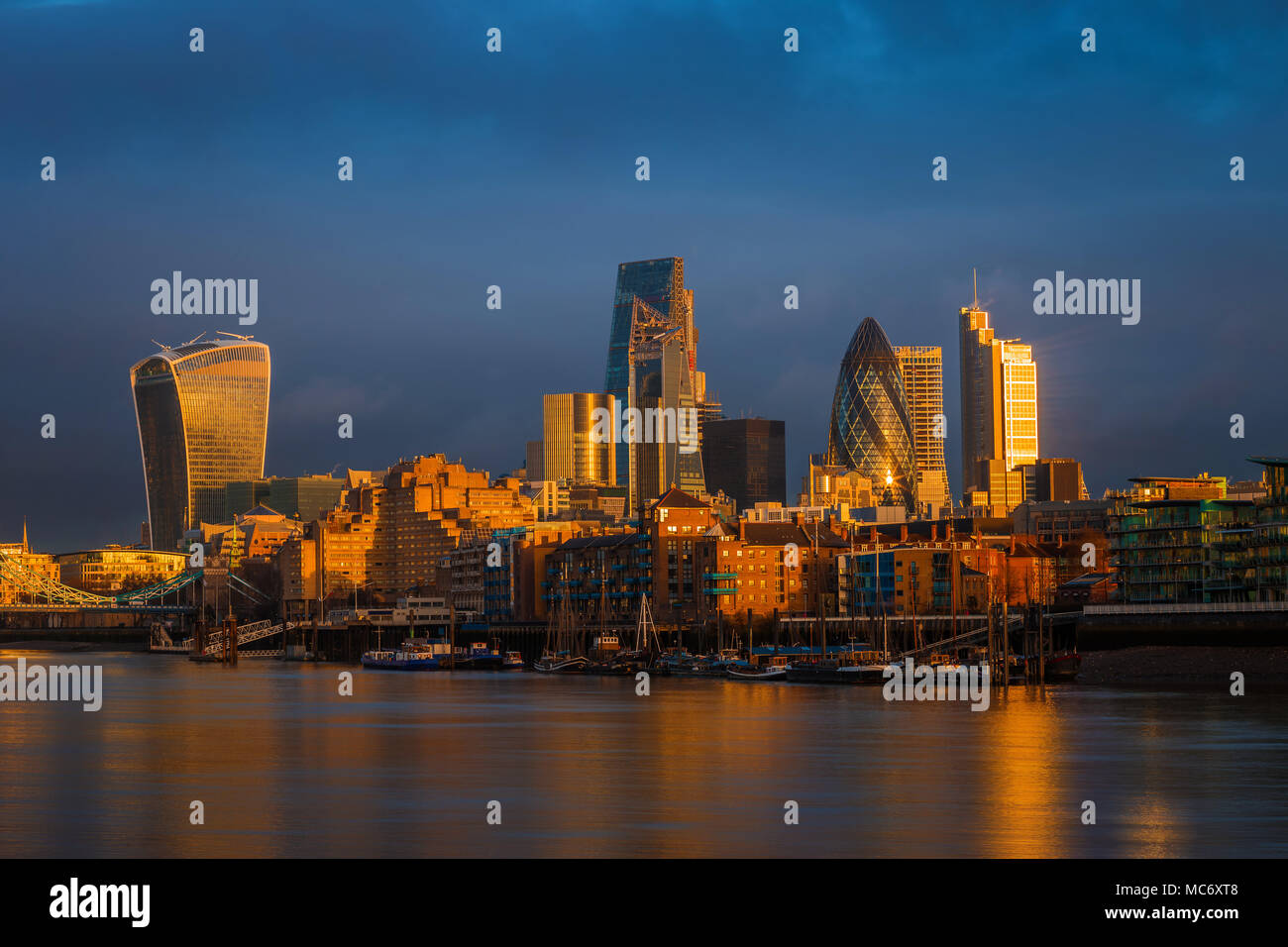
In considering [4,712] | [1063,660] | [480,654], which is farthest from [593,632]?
[4,712]

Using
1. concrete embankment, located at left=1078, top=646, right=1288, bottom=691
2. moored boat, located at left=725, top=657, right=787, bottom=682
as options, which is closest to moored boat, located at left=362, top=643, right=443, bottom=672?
moored boat, located at left=725, top=657, right=787, bottom=682

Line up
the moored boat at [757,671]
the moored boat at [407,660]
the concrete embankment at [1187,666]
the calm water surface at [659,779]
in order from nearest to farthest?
the calm water surface at [659,779], the concrete embankment at [1187,666], the moored boat at [757,671], the moored boat at [407,660]

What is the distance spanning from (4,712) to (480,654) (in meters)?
92.5

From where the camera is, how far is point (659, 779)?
52625 millimetres

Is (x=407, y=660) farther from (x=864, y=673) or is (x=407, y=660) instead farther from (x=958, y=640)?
(x=864, y=673)

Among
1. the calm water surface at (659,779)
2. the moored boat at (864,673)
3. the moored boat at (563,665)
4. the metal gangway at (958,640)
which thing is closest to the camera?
the calm water surface at (659,779)

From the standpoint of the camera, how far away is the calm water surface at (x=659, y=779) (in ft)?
128

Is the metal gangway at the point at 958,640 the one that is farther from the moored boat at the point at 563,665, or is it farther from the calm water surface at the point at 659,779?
the calm water surface at the point at 659,779

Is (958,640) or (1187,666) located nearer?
(1187,666)

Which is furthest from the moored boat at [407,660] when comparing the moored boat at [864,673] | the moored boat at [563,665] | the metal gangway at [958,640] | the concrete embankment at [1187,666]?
the concrete embankment at [1187,666]

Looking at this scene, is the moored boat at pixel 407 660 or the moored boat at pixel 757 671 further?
the moored boat at pixel 407 660

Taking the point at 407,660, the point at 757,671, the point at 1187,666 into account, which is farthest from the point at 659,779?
the point at 407,660
